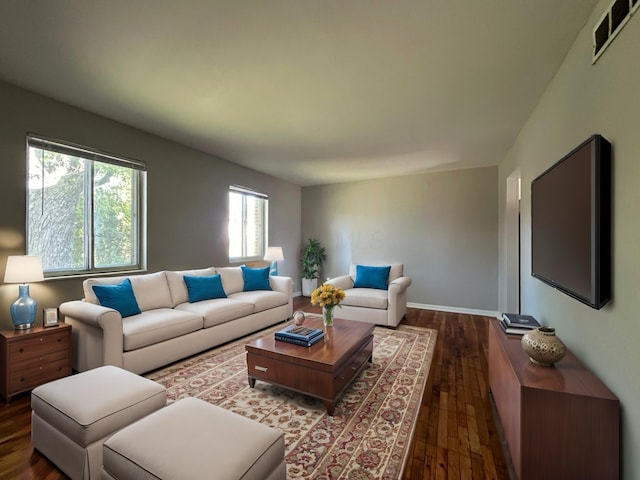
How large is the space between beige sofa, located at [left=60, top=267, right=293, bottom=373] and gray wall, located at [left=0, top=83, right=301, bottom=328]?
1.46 feet

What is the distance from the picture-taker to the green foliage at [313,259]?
21.1 ft

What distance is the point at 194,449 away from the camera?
3.74ft

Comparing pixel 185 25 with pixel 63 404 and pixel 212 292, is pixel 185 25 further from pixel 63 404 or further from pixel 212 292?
pixel 212 292

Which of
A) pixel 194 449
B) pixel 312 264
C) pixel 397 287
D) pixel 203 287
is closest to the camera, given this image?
pixel 194 449

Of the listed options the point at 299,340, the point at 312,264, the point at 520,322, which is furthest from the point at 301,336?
the point at 312,264

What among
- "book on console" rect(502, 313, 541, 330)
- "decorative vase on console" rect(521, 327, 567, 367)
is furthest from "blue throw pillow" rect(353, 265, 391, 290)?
"decorative vase on console" rect(521, 327, 567, 367)

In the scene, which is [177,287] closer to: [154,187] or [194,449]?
[154,187]

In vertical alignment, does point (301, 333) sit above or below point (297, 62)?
below

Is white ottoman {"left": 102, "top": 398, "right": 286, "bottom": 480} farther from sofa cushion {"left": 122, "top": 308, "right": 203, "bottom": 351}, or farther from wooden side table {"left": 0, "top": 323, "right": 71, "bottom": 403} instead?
wooden side table {"left": 0, "top": 323, "right": 71, "bottom": 403}

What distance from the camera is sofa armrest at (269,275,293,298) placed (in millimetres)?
4398

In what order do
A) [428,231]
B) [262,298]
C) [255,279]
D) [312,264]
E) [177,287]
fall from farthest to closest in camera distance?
[312,264]
[428,231]
[255,279]
[262,298]
[177,287]

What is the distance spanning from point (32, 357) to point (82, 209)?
4.97 feet

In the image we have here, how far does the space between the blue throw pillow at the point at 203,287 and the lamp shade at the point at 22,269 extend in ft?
4.59

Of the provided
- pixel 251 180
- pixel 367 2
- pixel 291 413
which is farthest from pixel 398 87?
pixel 251 180
